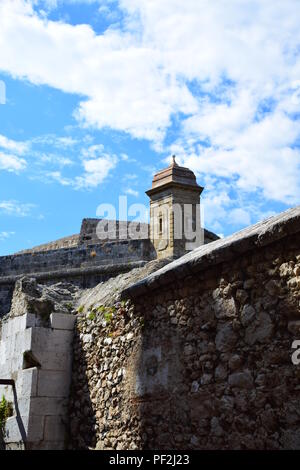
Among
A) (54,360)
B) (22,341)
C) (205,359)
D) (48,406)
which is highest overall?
(22,341)

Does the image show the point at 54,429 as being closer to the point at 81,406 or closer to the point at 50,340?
the point at 81,406

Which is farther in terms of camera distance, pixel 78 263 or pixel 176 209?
pixel 176 209

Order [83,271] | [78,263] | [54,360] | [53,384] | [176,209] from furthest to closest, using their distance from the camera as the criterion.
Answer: [176,209] < [78,263] < [83,271] < [54,360] < [53,384]

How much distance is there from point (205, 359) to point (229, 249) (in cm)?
89

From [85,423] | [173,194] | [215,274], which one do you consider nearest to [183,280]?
[215,274]

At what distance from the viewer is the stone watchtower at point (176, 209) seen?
732 inches

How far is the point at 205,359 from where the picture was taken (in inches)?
177

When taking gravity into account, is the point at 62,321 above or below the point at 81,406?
above

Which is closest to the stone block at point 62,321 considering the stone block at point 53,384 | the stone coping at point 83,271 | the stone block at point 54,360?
the stone block at point 54,360

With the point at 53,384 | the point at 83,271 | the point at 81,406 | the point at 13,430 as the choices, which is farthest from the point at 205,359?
the point at 83,271

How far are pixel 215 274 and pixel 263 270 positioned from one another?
0.57 meters

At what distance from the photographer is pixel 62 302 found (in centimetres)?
723

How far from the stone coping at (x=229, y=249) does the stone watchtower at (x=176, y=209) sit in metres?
12.7
